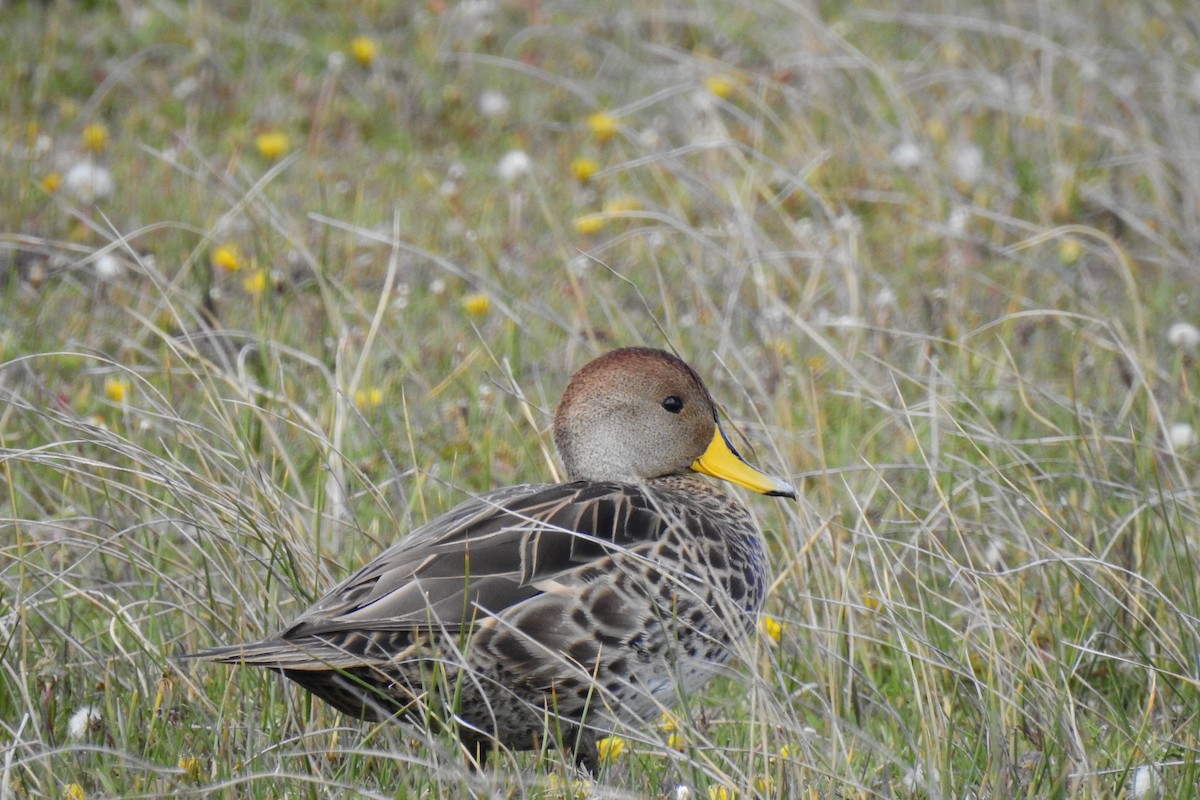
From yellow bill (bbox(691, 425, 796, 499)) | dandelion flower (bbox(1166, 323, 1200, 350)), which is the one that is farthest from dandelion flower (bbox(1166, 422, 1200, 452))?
yellow bill (bbox(691, 425, 796, 499))

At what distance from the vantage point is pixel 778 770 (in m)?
2.85

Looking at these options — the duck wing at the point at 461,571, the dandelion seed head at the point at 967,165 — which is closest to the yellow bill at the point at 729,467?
the duck wing at the point at 461,571

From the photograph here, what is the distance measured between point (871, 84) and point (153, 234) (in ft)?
11.7

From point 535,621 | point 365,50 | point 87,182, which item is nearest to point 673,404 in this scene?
→ point 535,621

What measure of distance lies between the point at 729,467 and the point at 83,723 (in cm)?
160

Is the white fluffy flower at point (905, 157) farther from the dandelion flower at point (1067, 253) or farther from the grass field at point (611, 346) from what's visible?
the dandelion flower at point (1067, 253)

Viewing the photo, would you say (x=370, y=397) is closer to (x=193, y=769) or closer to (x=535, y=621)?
(x=535, y=621)

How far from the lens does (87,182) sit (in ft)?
20.8

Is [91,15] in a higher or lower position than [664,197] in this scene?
higher

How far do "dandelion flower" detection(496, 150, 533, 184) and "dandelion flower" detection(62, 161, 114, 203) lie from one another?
1.64m

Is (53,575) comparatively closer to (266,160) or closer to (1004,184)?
(266,160)

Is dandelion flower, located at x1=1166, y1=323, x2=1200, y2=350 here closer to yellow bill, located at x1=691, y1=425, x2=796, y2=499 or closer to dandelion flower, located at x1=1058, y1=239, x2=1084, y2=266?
dandelion flower, located at x1=1058, y1=239, x2=1084, y2=266

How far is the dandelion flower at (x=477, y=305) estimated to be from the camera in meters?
5.64

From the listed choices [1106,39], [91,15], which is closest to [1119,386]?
[1106,39]
